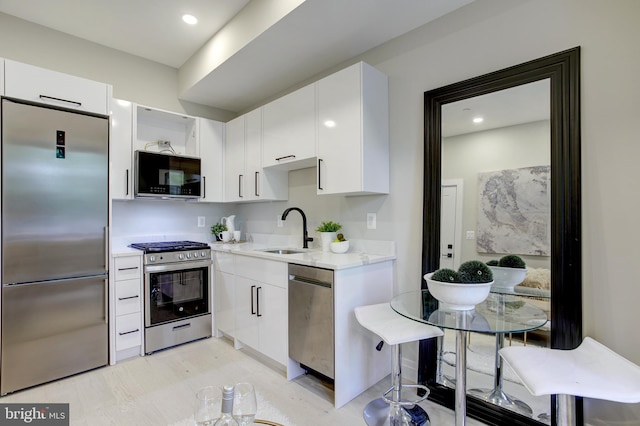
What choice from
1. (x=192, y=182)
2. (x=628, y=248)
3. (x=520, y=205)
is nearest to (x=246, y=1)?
(x=192, y=182)

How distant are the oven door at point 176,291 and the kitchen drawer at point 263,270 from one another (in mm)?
549


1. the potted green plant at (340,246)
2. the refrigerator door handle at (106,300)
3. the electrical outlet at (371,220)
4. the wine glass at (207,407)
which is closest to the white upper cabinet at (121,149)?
the refrigerator door handle at (106,300)

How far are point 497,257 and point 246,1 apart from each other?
257 cm

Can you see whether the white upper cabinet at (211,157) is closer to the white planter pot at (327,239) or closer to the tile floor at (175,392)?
the white planter pot at (327,239)

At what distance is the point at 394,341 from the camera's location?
1.66 m

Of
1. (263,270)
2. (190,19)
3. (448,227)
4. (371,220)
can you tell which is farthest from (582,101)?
(190,19)

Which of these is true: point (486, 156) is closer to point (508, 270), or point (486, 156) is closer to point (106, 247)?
point (508, 270)

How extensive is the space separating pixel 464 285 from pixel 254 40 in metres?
2.23

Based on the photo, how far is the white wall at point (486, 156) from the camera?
173 centimetres

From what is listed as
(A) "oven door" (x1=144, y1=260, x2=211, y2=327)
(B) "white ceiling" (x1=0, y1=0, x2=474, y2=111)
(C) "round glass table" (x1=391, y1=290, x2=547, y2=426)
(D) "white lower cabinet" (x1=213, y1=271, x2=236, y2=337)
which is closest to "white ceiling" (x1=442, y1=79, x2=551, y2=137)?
(B) "white ceiling" (x1=0, y1=0, x2=474, y2=111)

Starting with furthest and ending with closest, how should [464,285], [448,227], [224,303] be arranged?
[224,303] < [448,227] < [464,285]

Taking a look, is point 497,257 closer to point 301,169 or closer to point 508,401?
point 508,401

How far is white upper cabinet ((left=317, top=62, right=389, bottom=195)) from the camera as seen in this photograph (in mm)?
2217

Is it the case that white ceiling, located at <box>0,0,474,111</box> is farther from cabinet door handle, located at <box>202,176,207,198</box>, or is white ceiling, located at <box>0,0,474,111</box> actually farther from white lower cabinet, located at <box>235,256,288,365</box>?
A: white lower cabinet, located at <box>235,256,288,365</box>
